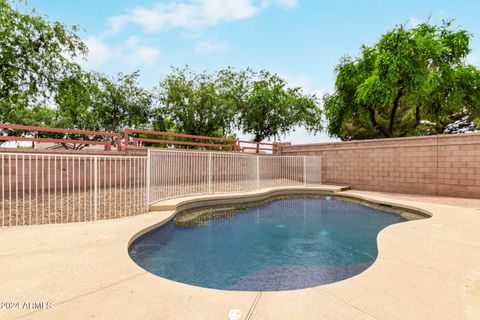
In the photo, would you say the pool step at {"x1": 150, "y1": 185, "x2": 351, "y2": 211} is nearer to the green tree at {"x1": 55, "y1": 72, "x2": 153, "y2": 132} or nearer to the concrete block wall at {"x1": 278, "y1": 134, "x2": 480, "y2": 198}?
the concrete block wall at {"x1": 278, "y1": 134, "x2": 480, "y2": 198}

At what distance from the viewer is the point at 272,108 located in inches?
696

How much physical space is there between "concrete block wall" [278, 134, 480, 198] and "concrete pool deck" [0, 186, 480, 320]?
22.6ft

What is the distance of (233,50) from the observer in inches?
416

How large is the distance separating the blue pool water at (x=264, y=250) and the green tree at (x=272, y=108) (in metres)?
12.0

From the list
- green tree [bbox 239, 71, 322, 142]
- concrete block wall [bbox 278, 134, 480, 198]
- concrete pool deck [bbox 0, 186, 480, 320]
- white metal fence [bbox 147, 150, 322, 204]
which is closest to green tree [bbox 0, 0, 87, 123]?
white metal fence [bbox 147, 150, 322, 204]

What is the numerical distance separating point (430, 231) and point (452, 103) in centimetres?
1507

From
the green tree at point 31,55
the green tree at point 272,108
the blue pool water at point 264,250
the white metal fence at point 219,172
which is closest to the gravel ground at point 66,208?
the white metal fence at point 219,172

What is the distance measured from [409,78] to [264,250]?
12679mm

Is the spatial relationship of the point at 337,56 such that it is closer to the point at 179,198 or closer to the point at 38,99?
the point at 179,198

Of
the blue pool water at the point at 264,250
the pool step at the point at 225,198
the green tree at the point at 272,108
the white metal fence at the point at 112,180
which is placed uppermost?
the green tree at the point at 272,108

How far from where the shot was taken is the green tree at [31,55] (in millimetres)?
8555

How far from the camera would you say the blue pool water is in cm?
314

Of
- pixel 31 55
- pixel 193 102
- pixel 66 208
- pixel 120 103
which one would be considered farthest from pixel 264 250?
pixel 120 103

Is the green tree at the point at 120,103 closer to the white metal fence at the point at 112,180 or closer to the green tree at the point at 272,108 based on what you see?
the green tree at the point at 272,108
